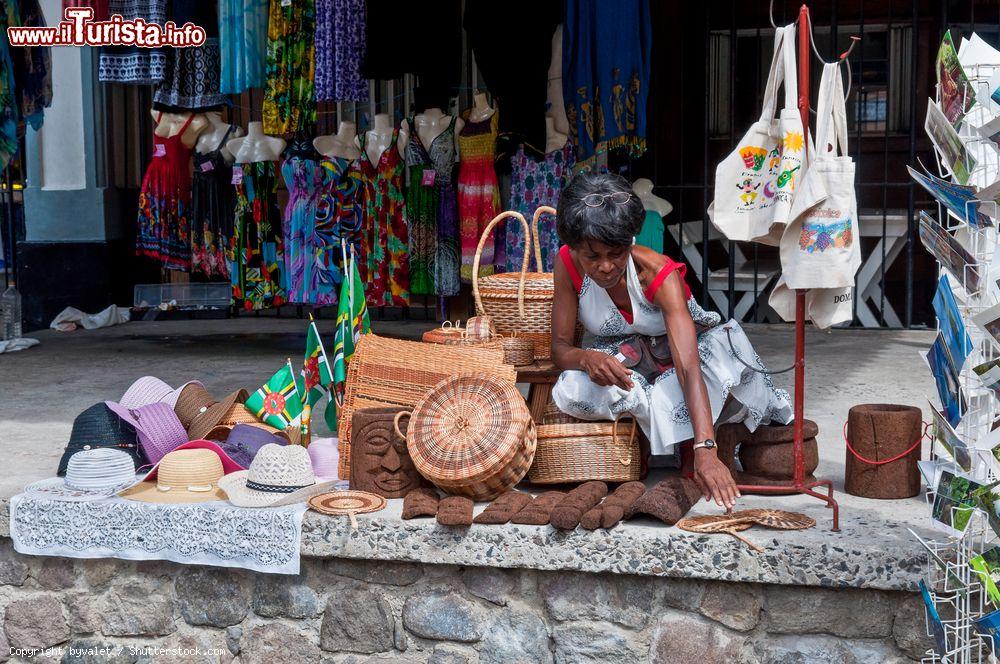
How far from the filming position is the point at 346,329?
4355mm

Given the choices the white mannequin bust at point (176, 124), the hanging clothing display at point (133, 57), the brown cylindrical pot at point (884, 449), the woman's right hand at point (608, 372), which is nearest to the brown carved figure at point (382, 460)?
the woman's right hand at point (608, 372)

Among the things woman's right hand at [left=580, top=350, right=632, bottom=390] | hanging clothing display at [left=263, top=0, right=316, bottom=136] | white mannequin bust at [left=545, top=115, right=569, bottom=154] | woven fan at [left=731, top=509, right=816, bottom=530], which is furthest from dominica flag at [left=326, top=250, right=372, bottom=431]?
hanging clothing display at [left=263, top=0, right=316, bottom=136]

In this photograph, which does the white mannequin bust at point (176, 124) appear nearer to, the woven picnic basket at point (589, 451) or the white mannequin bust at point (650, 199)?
the white mannequin bust at point (650, 199)

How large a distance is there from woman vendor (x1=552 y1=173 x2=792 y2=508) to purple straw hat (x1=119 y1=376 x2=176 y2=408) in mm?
1538

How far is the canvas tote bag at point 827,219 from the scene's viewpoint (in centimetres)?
327

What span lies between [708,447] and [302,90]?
4539 millimetres

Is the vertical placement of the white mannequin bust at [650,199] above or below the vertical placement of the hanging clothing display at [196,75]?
below

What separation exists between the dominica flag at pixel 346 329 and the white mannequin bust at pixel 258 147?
3.29 meters

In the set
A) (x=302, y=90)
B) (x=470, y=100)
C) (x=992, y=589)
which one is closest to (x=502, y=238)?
(x=470, y=100)

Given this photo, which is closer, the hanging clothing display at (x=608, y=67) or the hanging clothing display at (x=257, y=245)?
the hanging clothing display at (x=608, y=67)

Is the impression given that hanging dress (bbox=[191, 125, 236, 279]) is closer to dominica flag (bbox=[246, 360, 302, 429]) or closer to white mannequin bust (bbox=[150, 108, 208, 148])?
white mannequin bust (bbox=[150, 108, 208, 148])

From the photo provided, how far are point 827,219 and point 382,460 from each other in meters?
1.51

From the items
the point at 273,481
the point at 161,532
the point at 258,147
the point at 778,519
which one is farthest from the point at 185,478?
the point at 258,147

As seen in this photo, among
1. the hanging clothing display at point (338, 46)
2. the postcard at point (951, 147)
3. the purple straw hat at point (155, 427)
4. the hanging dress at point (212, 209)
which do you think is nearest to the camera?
the postcard at point (951, 147)
